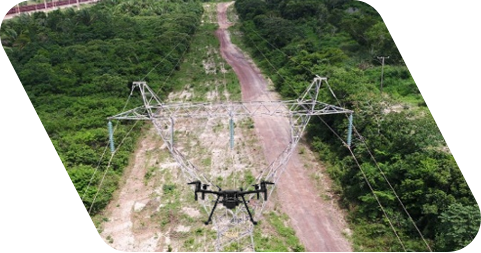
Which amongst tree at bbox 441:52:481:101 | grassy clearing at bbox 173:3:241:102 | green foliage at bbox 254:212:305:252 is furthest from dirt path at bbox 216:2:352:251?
tree at bbox 441:52:481:101

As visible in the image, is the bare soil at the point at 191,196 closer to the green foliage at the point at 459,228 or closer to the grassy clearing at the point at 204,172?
the grassy clearing at the point at 204,172

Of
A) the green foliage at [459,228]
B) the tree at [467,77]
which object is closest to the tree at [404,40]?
the tree at [467,77]

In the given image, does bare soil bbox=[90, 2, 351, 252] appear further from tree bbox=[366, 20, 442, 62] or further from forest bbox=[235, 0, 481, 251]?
tree bbox=[366, 20, 442, 62]

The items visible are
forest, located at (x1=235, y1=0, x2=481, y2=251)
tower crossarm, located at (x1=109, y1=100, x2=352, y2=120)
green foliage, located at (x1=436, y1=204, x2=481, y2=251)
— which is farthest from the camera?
forest, located at (x1=235, y1=0, x2=481, y2=251)

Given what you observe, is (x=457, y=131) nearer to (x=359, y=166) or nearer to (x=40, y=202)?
(x=359, y=166)

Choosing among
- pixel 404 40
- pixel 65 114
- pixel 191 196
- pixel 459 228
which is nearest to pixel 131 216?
pixel 191 196

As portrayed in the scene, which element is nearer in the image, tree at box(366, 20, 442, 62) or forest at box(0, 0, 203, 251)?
forest at box(0, 0, 203, 251)
